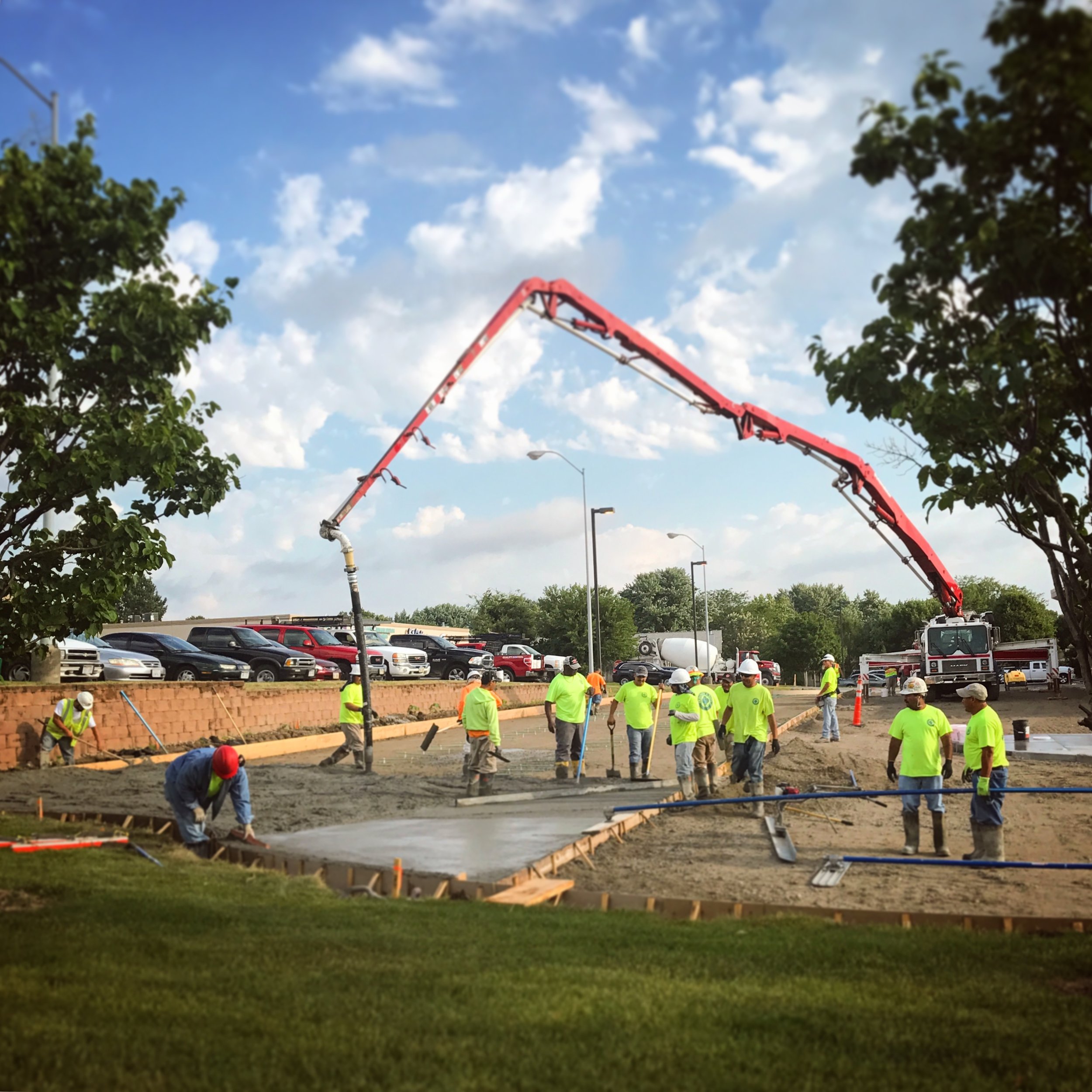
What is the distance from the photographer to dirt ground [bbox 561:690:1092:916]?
9.53 m

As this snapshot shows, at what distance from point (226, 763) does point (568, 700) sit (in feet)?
25.1

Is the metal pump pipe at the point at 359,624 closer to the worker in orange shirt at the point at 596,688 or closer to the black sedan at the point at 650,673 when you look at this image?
the worker in orange shirt at the point at 596,688

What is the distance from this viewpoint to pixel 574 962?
21.4 feet

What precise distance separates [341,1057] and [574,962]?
6.78 ft

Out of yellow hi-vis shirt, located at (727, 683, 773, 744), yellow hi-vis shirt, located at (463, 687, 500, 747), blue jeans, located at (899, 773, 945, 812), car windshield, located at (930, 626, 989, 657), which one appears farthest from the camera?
car windshield, located at (930, 626, 989, 657)

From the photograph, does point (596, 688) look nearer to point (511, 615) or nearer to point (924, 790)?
point (924, 790)

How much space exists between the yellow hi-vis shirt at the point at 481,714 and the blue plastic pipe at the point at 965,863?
6.03 m

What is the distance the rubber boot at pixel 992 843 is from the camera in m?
10.8

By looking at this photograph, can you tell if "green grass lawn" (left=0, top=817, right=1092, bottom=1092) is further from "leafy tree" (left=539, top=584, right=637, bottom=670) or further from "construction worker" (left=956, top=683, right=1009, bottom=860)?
"leafy tree" (left=539, top=584, right=637, bottom=670)

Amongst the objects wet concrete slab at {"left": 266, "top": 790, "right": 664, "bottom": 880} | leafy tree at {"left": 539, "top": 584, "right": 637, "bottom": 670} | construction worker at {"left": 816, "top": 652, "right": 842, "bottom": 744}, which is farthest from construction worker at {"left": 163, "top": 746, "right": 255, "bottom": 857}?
leafy tree at {"left": 539, "top": 584, "right": 637, "bottom": 670}

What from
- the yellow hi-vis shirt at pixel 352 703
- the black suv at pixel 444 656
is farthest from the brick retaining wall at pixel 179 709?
the black suv at pixel 444 656

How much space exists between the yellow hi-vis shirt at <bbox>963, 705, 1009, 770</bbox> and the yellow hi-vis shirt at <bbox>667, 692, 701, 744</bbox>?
12.5 feet

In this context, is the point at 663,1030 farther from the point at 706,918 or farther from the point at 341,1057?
the point at 706,918

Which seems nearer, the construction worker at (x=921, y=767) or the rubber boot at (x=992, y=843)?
the rubber boot at (x=992, y=843)
